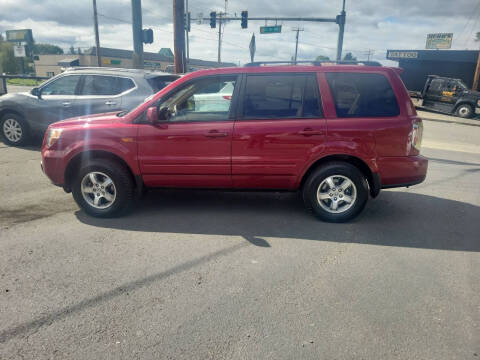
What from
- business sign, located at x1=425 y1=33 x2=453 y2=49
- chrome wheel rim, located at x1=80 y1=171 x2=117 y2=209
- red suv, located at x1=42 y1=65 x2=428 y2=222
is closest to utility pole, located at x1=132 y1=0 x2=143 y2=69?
red suv, located at x1=42 y1=65 x2=428 y2=222

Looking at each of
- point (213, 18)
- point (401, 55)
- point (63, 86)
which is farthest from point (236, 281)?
point (401, 55)

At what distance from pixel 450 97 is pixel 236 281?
21.5 m

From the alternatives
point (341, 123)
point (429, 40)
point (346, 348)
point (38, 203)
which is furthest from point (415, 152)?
point (429, 40)

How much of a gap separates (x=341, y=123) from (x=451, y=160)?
5.94 meters

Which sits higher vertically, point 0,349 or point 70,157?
point 70,157

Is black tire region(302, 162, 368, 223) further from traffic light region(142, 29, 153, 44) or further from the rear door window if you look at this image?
traffic light region(142, 29, 153, 44)

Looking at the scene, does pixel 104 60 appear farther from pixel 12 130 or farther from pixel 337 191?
pixel 337 191

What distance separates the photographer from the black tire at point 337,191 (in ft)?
14.8

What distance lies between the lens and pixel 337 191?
4602mm

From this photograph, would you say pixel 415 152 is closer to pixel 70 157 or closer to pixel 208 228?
pixel 208 228

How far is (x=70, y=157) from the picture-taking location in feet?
15.2

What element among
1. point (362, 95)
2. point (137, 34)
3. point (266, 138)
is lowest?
point (266, 138)

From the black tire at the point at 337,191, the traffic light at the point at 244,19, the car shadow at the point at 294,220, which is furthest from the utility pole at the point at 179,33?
the traffic light at the point at 244,19

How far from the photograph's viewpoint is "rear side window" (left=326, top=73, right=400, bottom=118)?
4.45 meters
